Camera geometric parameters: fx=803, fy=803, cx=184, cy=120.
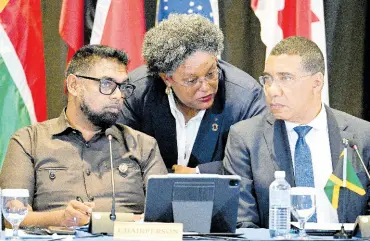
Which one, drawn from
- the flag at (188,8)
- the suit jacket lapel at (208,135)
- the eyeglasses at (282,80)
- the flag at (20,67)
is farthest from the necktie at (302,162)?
the flag at (20,67)

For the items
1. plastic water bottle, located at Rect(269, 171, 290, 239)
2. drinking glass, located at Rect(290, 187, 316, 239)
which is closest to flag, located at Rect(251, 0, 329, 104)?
plastic water bottle, located at Rect(269, 171, 290, 239)

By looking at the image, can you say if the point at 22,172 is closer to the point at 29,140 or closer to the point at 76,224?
the point at 29,140

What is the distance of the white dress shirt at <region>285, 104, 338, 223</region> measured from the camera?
12.6 feet

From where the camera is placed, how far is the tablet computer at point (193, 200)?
3.05m

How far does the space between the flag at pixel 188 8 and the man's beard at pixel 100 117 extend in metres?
1.04

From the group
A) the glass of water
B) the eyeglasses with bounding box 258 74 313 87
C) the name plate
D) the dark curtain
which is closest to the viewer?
the name plate

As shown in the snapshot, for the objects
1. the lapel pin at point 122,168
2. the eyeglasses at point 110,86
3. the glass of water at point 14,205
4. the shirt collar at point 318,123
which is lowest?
the glass of water at point 14,205

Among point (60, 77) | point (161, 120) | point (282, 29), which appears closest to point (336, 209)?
point (161, 120)

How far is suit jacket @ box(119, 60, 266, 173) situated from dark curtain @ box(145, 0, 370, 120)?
0.52 metres

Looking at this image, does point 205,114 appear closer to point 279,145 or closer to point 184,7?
point 279,145

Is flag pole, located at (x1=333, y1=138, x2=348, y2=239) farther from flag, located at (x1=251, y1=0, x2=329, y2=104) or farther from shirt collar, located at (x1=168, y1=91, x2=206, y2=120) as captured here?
flag, located at (x1=251, y1=0, x2=329, y2=104)

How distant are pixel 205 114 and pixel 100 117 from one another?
2.27ft

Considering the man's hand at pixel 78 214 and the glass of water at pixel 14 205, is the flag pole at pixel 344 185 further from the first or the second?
the glass of water at pixel 14 205

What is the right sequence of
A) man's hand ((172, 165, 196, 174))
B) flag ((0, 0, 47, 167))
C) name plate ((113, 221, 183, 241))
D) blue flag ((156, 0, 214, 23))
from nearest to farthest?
name plate ((113, 221, 183, 241)), man's hand ((172, 165, 196, 174)), flag ((0, 0, 47, 167)), blue flag ((156, 0, 214, 23))
